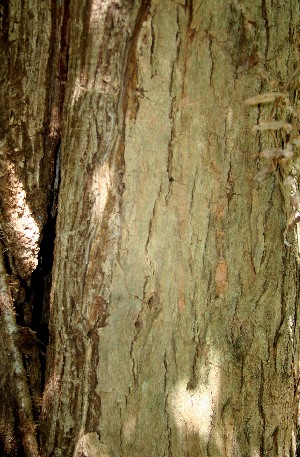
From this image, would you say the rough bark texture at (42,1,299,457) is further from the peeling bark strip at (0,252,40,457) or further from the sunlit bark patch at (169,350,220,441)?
the peeling bark strip at (0,252,40,457)

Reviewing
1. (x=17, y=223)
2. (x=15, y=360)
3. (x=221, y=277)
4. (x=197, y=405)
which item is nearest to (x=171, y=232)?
(x=221, y=277)

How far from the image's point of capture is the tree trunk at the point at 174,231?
166cm

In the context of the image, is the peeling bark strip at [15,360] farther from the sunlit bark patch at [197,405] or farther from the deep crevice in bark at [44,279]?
the sunlit bark patch at [197,405]

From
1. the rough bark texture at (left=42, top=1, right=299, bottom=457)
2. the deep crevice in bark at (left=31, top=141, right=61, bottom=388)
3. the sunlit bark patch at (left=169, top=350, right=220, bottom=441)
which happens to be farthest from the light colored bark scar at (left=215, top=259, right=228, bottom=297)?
the deep crevice in bark at (left=31, top=141, right=61, bottom=388)

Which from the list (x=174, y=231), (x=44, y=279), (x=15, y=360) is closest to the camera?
(x=174, y=231)

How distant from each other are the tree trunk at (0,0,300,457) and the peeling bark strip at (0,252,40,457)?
22 cm

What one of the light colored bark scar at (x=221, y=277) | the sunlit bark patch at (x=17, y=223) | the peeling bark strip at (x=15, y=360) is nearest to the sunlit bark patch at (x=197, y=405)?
the light colored bark scar at (x=221, y=277)

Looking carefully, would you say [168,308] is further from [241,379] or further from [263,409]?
[263,409]

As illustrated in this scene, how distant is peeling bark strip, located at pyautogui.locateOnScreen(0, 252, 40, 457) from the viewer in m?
1.95

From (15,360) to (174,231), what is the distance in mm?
932

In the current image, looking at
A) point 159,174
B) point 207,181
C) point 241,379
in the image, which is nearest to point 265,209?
point 207,181

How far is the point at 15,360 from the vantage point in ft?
6.64

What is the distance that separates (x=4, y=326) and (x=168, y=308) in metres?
0.78

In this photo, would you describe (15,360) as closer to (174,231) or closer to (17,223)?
(17,223)
